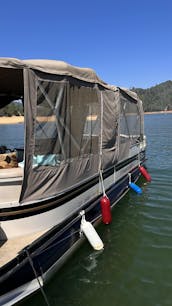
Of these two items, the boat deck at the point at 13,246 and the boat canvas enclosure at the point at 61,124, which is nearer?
the boat deck at the point at 13,246

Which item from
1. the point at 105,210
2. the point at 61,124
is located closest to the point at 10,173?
the point at 61,124

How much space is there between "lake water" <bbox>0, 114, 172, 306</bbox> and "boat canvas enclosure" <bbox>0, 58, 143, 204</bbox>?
1.41m

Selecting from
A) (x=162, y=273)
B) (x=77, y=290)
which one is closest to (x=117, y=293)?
(x=77, y=290)

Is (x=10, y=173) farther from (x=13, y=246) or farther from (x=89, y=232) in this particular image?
(x=89, y=232)

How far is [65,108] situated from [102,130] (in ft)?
5.98

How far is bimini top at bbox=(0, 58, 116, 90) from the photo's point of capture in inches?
173

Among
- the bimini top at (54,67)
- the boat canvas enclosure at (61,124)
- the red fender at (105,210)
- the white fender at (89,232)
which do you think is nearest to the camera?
the bimini top at (54,67)

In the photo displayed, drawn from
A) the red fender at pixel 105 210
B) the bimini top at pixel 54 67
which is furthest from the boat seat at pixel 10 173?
the red fender at pixel 105 210

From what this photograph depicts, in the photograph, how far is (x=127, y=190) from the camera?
1014 cm

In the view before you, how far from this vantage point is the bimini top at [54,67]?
4.40 m

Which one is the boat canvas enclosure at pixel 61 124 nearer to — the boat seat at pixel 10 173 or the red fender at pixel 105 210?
the boat seat at pixel 10 173

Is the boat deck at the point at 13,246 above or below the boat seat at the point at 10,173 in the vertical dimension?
below

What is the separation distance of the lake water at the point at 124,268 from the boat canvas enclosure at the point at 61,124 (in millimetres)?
1408

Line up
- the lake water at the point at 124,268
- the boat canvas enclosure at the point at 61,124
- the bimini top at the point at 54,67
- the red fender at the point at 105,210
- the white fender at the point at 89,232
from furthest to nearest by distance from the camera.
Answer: the red fender at the point at 105,210
the white fender at the point at 89,232
the lake water at the point at 124,268
the boat canvas enclosure at the point at 61,124
the bimini top at the point at 54,67
